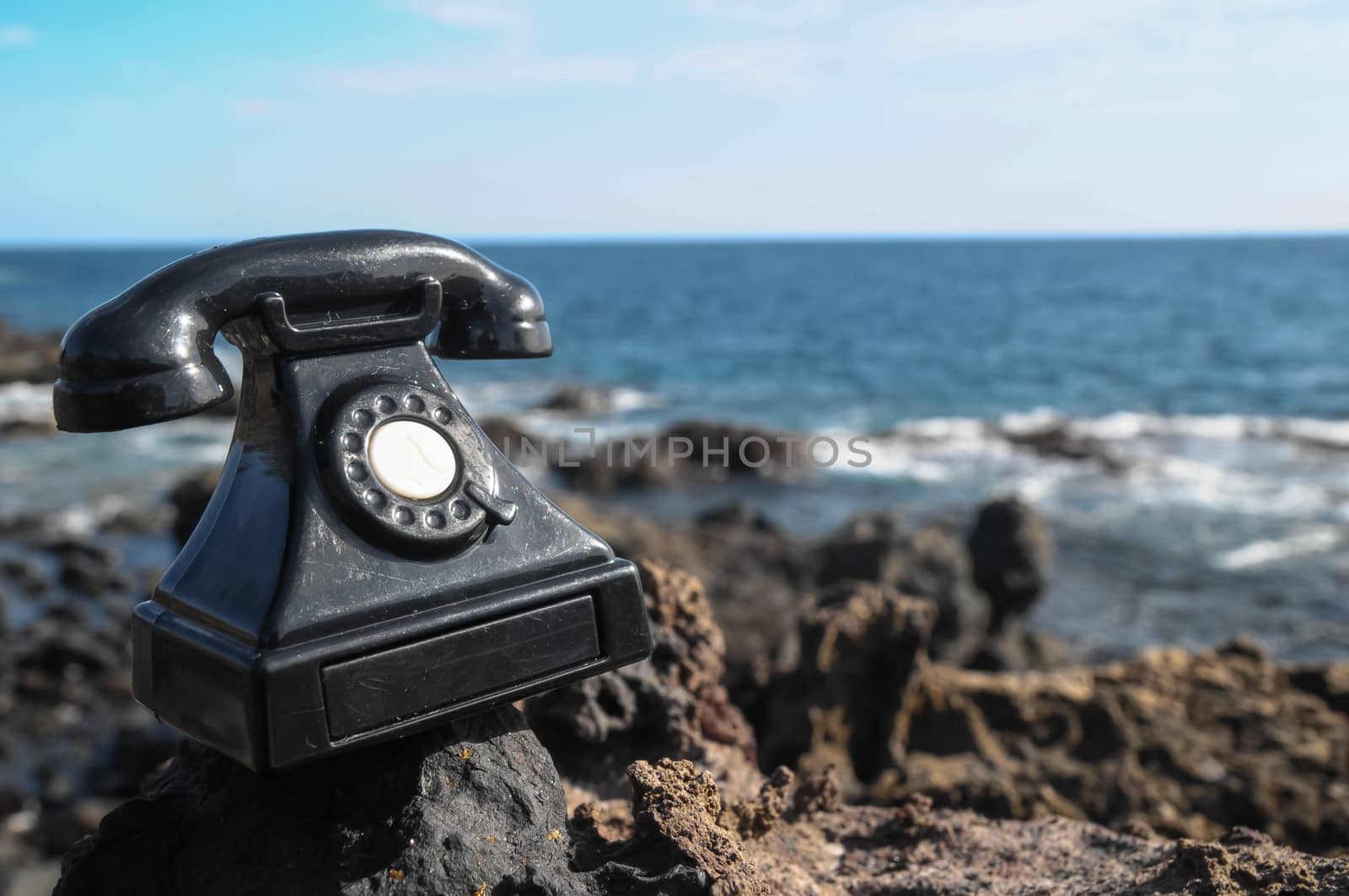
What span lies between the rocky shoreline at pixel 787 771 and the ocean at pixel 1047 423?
1154 mm

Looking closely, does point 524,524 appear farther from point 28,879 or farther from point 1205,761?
point 28,879

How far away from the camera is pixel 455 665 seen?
161 cm

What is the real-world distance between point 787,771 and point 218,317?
1.27 meters

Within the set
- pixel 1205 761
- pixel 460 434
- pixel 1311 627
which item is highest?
pixel 460 434

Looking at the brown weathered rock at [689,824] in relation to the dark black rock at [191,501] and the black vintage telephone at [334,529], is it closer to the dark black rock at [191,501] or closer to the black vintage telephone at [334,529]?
the black vintage telephone at [334,529]

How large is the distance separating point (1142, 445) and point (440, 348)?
18.2 meters

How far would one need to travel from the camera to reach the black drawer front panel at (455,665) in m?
1.52

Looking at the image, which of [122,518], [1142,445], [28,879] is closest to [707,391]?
[1142,445]

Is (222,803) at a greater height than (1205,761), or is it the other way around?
(222,803)

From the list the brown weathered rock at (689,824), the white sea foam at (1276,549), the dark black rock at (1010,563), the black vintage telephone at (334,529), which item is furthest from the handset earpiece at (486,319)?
the white sea foam at (1276,549)

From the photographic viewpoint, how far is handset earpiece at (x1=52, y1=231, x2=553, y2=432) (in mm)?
1686

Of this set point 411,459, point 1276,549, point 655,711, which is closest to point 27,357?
point 1276,549

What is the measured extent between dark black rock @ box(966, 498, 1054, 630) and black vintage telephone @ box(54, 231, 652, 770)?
25.3 ft

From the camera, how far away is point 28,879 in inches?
224
